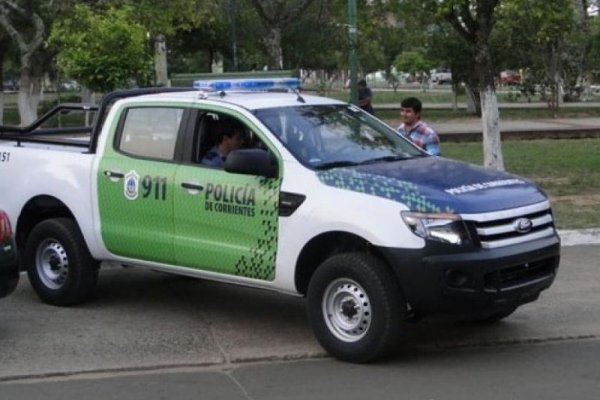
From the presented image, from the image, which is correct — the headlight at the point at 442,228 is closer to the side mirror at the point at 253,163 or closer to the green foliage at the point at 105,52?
the side mirror at the point at 253,163

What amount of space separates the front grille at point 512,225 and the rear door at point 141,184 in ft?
7.91

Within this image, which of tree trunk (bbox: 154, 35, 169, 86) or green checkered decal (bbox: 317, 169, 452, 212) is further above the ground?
tree trunk (bbox: 154, 35, 169, 86)

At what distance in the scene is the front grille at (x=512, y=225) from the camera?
616cm

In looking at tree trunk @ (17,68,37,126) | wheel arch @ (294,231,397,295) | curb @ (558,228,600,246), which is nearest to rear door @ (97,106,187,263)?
wheel arch @ (294,231,397,295)

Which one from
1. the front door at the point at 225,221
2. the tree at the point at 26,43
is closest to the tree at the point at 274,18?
the tree at the point at 26,43

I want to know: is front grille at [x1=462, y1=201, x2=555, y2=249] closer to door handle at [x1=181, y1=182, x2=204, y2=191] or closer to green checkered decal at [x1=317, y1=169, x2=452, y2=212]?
green checkered decal at [x1=317, y1=169, x2=452, y2=212]

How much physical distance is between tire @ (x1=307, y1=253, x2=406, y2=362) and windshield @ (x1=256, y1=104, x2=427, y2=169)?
80cm

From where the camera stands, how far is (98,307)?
821cm

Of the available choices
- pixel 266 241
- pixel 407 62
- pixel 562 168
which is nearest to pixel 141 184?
pixel 266 241

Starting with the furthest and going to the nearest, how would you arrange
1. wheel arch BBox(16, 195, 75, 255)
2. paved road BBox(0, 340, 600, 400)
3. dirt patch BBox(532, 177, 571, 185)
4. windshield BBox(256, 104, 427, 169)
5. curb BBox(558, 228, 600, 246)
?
dirt patch BBox(532, 177, 571, 185) → curb BBox(558, 228, 600, 246) → wheel arch BBox(16, 195, 75, 255) → windshield BBox(256, 104, 427, 169) → paved road BBox(0, 340, 600, 400)

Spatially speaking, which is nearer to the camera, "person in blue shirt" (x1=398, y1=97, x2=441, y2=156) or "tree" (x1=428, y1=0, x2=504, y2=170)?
"person in blue shirt" (x1=398, y1=97, x2=441, y2=156)

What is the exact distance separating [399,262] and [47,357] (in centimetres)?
258

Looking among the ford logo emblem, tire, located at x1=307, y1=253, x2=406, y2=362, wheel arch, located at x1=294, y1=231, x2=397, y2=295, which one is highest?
the ford logo emblem

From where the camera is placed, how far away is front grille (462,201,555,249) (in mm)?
6164
